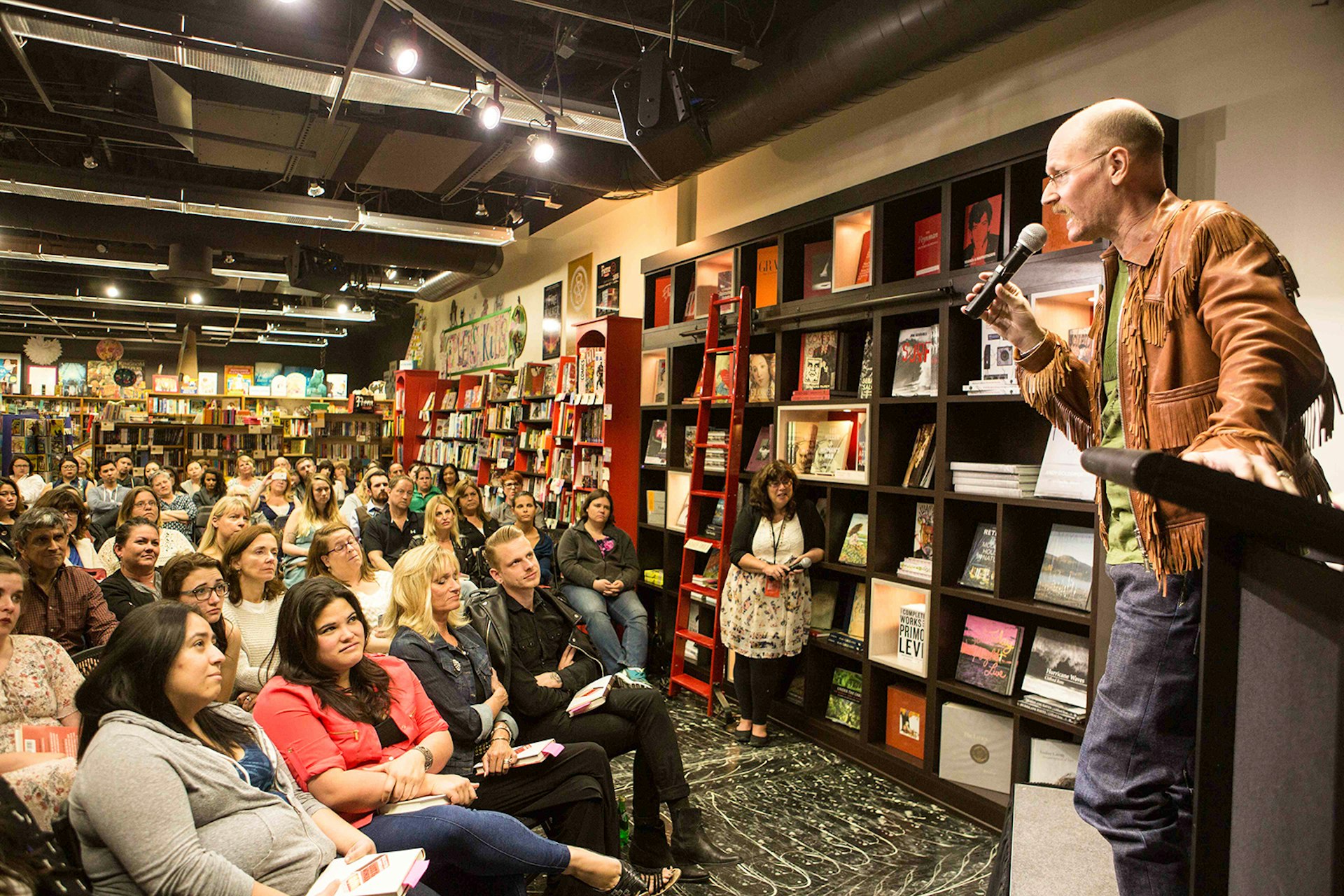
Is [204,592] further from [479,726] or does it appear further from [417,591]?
[479,726]

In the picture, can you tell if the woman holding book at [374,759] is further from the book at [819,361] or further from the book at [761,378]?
the book at [761,378]

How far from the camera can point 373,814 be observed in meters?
2.37

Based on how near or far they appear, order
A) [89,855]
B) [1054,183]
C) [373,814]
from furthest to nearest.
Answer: [373,814] → [89,855] → [1054,183]

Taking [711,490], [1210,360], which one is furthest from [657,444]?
[1210,360]

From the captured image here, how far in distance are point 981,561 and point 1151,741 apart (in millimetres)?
2769

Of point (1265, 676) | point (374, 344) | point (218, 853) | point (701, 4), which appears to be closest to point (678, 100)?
point (701, 4)

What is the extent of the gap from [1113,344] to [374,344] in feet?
63.2

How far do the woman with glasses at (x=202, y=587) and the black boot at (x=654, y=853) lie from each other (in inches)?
63.3

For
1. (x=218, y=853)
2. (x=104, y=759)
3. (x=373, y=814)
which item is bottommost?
(x=373, y=814)

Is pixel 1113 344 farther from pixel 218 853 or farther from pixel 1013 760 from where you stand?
pixel 1013 760

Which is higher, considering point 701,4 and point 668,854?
point 701,4

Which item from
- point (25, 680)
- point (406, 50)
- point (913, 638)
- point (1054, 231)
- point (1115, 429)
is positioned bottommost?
point (913, 638)

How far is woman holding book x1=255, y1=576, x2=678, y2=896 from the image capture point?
7.59ft

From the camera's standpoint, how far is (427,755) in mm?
2600
